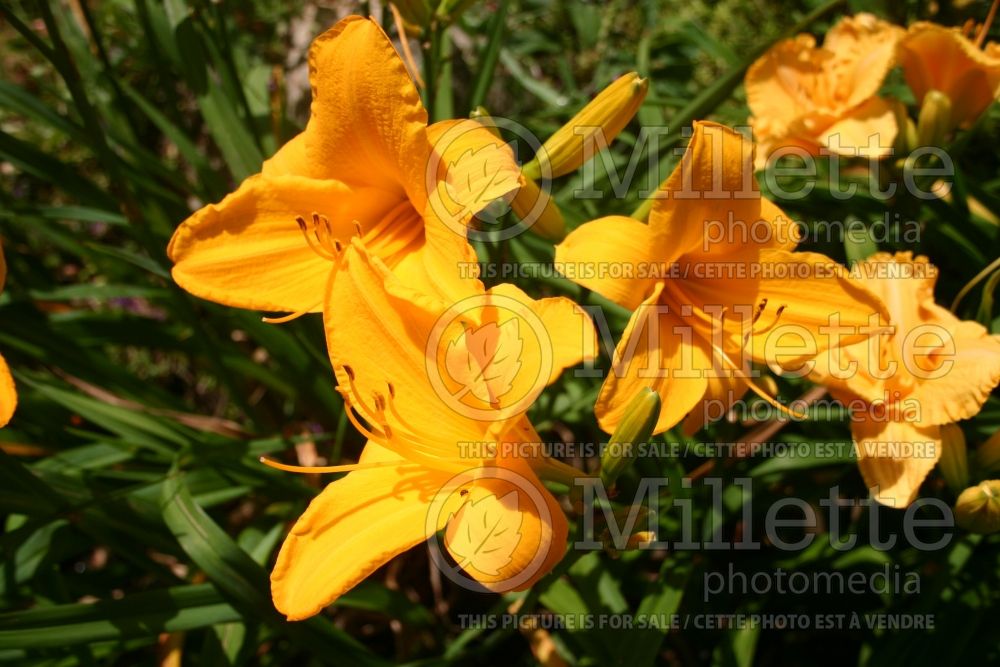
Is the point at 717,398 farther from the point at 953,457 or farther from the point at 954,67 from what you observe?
the point at 954,67

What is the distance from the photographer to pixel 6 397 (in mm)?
941

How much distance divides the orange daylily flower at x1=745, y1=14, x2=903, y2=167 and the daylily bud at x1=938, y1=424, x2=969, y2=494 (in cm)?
54

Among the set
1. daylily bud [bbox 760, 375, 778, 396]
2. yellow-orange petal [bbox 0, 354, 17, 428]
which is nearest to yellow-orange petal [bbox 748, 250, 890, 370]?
daylily bud [bbox 760, 375, 778, 396]

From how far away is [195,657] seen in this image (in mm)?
1506

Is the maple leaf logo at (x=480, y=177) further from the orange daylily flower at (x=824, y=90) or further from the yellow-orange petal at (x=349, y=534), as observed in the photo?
the orange daylily flower at (x=824, y=90)

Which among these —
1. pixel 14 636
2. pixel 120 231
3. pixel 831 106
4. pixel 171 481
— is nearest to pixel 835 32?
pixel 831 106

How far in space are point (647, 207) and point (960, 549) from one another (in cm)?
83

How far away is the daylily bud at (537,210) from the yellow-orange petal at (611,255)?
0.31ft

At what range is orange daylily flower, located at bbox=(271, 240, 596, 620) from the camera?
828 mm

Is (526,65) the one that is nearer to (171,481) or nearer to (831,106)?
(831,106)

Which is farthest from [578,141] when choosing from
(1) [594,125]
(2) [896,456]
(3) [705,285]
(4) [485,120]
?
(2) [896,456]

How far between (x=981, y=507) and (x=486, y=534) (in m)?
0.69

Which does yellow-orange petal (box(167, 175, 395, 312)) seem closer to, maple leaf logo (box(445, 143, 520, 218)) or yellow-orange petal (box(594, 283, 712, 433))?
maple leaf logo (box(445, 143, 520, 218))

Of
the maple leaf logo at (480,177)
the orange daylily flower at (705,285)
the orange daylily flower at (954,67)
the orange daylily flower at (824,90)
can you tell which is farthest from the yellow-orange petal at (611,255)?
the orange daylily flower at (954,67)
